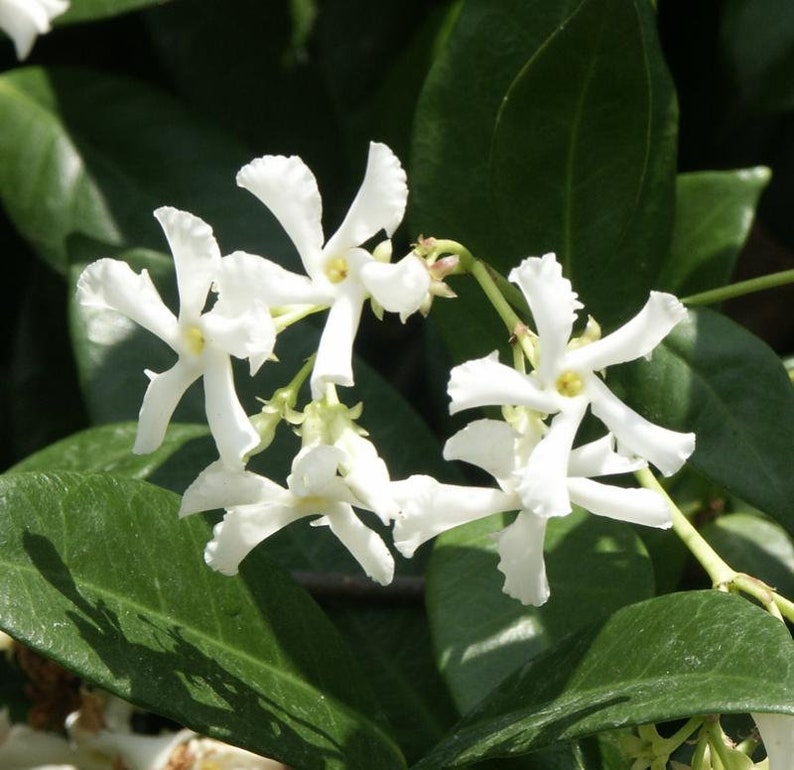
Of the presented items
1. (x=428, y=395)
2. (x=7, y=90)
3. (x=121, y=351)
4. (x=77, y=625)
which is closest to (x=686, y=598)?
(x=77, y=625)

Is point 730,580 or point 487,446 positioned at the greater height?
point 487,446

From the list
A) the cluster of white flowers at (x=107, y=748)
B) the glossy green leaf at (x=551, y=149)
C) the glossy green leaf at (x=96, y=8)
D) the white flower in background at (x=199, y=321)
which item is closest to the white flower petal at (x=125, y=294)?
the white flower in background at (x=199, y=321)

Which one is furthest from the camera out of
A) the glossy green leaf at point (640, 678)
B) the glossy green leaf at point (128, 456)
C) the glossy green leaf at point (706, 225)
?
the glossy green leaf at point (706, 225)

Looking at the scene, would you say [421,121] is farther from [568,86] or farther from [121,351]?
[121,351]

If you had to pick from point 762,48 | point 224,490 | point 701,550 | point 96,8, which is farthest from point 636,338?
point 96,8

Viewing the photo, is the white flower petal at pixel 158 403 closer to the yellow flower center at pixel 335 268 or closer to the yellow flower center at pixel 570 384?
the yellow flower center at pixel 335 268

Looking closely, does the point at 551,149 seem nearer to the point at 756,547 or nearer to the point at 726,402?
the point at 726,402

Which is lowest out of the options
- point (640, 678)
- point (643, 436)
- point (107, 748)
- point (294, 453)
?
point (107, 748)
